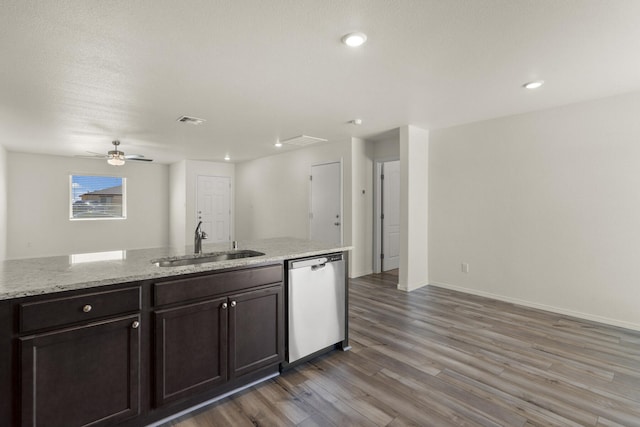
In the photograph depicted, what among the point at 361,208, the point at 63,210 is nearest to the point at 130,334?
the point at 361,208

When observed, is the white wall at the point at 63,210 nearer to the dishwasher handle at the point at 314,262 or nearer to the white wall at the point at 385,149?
the white wall at the point at 385,149

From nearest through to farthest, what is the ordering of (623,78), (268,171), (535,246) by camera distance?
(623,78), (535,246), (268,171)

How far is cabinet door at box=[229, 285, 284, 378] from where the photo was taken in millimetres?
2064

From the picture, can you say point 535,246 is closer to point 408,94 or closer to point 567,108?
point 567,108

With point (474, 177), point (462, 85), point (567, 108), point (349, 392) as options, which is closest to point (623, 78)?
point (567, 108)

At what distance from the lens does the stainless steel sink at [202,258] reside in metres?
2.19

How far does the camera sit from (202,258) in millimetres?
2422

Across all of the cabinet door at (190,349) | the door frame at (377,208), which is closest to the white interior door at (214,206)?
the door frame at (377,208)

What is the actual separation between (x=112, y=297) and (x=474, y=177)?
4397mm

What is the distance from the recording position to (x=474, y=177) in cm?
437

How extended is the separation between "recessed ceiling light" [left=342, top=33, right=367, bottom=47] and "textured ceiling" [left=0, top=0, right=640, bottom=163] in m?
0.05

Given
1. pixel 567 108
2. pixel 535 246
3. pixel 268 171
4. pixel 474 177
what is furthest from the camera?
pixel 268 171

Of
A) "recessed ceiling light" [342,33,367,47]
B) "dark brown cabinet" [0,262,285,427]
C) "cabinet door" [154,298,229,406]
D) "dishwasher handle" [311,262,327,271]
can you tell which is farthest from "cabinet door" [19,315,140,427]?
"recessed ceiling light" [342,33,367,47]

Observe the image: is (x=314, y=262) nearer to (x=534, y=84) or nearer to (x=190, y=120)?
(x=534, y=84)
